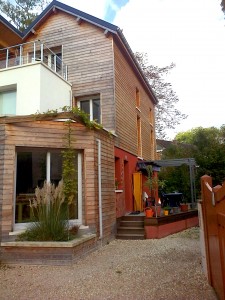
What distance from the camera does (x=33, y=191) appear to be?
8023 millimetres

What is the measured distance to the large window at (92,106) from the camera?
12.0m

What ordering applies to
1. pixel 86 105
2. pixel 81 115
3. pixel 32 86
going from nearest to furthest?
1. pixel 81 115
2. pixel 32 86
3. pixel 86 105

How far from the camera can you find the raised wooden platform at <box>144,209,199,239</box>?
33.2 ft

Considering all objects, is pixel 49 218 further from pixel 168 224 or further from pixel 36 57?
pixel 36 57

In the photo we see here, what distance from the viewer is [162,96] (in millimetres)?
26375

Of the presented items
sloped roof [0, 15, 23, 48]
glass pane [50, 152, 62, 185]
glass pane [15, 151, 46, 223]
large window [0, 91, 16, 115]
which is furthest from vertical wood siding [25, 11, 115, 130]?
glass pane [15, 151, 46, 223]

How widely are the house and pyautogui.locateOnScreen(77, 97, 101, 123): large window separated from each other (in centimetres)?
4

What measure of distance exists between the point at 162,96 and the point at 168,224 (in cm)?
1730

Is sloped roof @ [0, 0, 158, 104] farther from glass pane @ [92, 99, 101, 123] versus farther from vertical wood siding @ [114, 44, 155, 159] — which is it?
glass pane @ [92, 99, 101, 123]

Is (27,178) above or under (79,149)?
under

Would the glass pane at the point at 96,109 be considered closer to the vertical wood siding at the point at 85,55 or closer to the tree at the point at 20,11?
the vertical wood siding at the point at 85,55

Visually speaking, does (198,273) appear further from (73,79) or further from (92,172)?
(73,79)

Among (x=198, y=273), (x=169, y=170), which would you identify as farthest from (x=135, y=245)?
(x=169, y=170)

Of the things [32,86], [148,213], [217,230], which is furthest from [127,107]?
[217,230]
